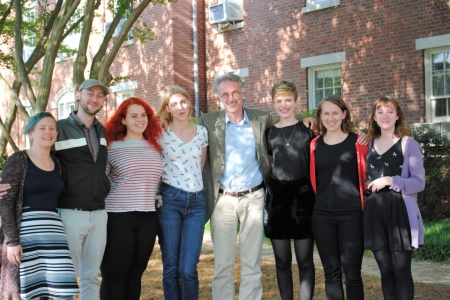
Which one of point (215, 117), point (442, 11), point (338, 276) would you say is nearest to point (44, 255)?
point (215, 117)

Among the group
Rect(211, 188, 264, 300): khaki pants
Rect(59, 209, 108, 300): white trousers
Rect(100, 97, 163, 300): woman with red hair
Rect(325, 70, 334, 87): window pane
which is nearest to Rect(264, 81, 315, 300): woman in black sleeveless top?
Rect(211, 188, 264, 300): khaki pants

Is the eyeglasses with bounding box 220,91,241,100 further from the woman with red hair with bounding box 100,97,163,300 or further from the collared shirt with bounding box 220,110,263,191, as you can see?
the woman with red hair with bounding box 100,97,163,300

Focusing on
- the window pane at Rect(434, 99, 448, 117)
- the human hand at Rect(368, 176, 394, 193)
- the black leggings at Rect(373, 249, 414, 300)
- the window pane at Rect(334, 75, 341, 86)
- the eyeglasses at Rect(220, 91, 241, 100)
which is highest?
the window pane at Rect(334, 75, 341, 86)

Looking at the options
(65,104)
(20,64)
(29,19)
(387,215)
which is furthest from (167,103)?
(65,104)

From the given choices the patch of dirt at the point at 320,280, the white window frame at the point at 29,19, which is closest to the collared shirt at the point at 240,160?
the patch of dirt at the point at 320,280

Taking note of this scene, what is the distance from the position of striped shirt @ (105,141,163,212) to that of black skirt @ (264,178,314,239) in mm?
1064

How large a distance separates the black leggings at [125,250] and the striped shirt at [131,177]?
9 cm

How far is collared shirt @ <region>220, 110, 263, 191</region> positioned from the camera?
16.9 ft

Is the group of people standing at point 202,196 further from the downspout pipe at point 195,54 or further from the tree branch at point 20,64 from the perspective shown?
the downspout pipe at point 195,54

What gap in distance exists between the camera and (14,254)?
13.8ft

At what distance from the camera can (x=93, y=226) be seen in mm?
4633

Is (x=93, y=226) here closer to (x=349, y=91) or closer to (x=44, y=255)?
(x=44, y=255)

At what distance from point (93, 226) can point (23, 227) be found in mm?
554

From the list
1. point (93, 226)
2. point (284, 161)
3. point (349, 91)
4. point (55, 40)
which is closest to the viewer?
point (93, 226)
